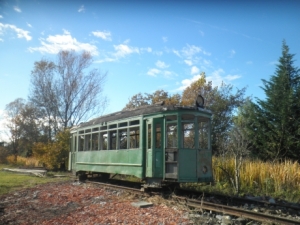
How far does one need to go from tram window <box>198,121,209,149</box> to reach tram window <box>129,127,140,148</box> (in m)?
2.13

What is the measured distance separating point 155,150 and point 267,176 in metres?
4.70

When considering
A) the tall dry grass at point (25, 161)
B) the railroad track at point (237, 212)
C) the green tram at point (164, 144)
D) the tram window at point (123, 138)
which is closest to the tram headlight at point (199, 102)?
the green tram at point (164, 144)

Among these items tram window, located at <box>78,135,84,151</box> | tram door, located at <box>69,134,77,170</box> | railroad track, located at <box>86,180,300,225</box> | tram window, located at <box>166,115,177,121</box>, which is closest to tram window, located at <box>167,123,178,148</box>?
tram window, located at <box>166,115,177,121</box>

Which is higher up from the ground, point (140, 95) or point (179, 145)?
point (140, 95)

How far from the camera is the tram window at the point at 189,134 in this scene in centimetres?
902

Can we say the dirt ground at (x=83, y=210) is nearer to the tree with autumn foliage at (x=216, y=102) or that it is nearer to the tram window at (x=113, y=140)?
the tram window at (x=113, y=140)

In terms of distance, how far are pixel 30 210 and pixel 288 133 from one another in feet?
44.1

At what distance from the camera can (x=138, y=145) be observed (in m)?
10.0

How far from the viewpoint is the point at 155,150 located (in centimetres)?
899

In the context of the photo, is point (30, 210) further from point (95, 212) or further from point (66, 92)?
point (66, 92)

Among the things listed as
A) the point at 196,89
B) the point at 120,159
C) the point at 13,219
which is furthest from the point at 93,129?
the point at 196,89

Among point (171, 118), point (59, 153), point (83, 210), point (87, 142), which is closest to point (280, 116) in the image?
point (171, 118)

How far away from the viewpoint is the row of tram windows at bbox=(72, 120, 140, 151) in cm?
1009

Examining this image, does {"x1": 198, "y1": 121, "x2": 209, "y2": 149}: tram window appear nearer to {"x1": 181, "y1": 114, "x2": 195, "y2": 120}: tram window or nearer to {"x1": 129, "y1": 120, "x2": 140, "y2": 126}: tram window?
{"x1": 181, "y1": 114, "x2": 195, "y2": 120}: tram window
